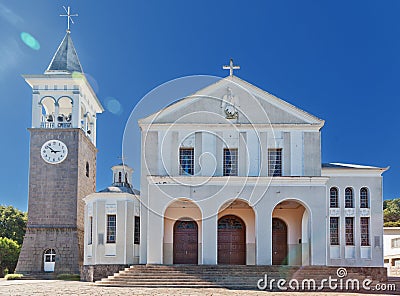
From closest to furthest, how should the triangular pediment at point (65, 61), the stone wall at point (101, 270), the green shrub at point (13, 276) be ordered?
the stone wall at point (101, 270), the green shrub at point (13, 276), the triangular pediment at point (65, 61)

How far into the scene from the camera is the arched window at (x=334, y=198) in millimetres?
32531

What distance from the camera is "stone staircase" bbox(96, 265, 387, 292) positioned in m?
25.7

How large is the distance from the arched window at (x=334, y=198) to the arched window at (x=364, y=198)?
1.33 metres

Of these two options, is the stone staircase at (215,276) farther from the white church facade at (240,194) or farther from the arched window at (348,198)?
the arched window at (348,198)

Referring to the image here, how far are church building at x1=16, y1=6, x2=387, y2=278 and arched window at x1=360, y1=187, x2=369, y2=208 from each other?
55 mm

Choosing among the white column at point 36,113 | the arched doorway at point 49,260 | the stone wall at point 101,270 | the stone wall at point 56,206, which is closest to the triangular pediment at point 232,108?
the stone wall at point 101,270

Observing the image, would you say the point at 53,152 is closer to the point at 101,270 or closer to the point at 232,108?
the point at 101,270

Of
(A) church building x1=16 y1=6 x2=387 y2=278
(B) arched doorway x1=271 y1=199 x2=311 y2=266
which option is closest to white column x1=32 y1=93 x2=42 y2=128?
(A) church building x1=16 y1=6 x2=387 y2=278

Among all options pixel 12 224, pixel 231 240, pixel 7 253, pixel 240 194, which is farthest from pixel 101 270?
pixel 12 224

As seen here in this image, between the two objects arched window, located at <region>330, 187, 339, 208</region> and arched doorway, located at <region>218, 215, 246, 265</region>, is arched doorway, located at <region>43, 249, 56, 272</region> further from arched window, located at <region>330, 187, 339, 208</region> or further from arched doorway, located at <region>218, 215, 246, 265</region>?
arched window, located at <region>330, 187, 339, 208</region>

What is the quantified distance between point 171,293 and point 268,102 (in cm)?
1330

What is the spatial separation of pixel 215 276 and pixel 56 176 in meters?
16.0

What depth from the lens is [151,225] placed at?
29.4 metres

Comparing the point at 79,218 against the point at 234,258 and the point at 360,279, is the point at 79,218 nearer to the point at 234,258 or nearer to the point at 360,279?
the point at 234,258
